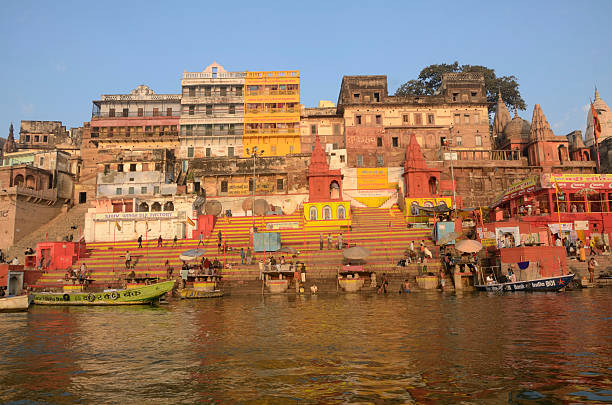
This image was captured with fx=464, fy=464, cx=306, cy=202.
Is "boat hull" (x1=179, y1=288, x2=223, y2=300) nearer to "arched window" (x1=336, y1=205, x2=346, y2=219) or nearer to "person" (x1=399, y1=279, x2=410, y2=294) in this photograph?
"person" (x1=399, y1=279, x2=410, y2=294)

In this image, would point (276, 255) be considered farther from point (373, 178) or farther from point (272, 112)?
point (272, 112)

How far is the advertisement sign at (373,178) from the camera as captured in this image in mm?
46312

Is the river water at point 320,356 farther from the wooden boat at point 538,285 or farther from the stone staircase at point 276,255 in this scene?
the stone staircase at point 276,255

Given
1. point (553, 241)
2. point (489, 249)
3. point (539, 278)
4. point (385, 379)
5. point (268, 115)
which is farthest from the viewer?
point (268, 115)

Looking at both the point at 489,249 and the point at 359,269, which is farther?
the point at 489,249

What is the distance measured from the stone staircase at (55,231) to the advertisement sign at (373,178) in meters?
27.9

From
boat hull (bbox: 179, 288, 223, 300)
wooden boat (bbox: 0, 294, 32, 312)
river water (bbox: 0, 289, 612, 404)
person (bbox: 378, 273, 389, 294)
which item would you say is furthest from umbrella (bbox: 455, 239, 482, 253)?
wooden boat (bbox: 0, 294, 32, 312)

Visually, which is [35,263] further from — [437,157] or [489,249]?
[437,157]

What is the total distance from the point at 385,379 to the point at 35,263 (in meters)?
37.1

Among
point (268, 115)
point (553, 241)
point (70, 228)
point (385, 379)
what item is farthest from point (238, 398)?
point (268, 115)

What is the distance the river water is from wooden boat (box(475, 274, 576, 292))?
211 inches

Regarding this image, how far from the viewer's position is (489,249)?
30.0 metres

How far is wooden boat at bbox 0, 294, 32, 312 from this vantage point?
2252 cm

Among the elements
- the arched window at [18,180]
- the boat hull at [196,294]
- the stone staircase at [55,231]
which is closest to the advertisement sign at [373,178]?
the boat hull at [196,294]
